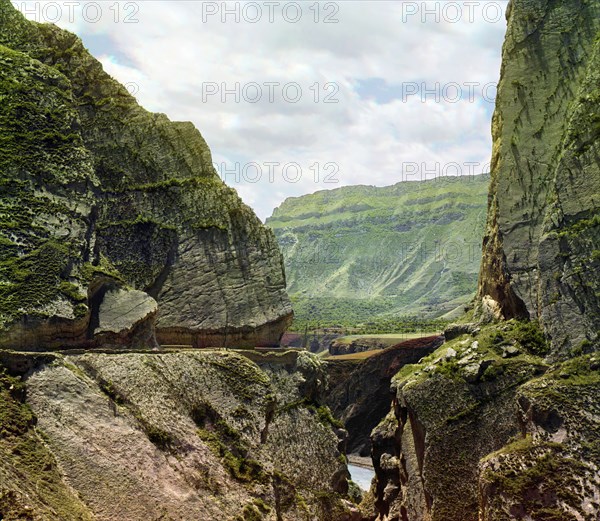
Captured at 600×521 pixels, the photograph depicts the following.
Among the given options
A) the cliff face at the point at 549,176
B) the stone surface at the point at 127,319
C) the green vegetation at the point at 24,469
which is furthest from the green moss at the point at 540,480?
the stone surface at the point at 127,319

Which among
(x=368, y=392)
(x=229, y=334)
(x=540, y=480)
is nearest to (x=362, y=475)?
(x=368, y=392)

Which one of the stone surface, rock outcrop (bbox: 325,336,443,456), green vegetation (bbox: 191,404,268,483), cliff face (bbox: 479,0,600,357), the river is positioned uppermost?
cliff face (bbox: 479,0,600,357)

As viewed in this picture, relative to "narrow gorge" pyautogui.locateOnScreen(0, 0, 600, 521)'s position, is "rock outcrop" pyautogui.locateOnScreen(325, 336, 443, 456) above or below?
below

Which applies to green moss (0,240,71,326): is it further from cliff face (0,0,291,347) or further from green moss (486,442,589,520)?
green moss (486,442,589,520)

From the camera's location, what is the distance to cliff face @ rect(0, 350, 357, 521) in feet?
138

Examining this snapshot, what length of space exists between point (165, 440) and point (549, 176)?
32.7 m

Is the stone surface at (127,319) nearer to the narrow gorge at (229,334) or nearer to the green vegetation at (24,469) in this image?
the narrow gorge at (229,334)

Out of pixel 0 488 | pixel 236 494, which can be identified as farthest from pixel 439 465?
pixel 0 488

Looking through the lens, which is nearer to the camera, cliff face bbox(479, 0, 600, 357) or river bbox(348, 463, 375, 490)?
cliff face bbox(479, 0, 600, 357)

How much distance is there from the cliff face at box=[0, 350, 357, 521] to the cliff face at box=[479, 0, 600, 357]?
16.5 metres

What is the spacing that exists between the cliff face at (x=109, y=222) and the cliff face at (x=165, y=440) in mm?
5026

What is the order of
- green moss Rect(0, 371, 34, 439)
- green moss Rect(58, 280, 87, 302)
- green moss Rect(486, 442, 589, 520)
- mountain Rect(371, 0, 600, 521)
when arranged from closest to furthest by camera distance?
green moss Rect(0, 371, 34, 439) → green moss Rect(486, 442, 589, 520) → mountain Rect(371, 0, 600, 521) → green moss Rect(58, 280, 87, 302)

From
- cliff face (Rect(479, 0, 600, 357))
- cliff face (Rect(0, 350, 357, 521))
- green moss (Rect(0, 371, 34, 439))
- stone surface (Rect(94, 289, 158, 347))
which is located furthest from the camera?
cliff face (Rect(479, 0, 600, 357))

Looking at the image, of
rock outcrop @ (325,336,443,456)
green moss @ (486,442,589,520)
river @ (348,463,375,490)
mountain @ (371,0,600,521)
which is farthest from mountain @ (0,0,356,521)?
rock outcrop @ (325,336,443,456)
